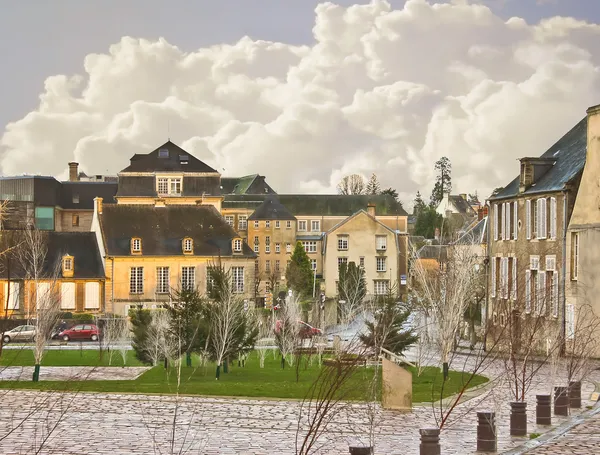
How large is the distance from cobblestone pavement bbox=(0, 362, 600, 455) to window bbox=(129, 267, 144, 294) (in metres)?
43.3

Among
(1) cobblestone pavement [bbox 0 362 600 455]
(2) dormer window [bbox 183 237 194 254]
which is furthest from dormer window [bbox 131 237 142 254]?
(1) cobblestone pavement [bbox 0 362 600 455]

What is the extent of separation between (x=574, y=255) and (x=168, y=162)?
69.0 m

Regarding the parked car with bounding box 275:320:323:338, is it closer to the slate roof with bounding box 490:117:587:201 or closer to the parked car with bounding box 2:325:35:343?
the slate roof with bounding box 490:117:587:201

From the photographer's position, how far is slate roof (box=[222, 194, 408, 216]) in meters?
117

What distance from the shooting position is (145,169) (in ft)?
341

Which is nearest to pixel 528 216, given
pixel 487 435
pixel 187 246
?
pixel 487 435

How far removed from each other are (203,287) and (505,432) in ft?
169

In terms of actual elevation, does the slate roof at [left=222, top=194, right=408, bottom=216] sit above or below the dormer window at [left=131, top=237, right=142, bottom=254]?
above

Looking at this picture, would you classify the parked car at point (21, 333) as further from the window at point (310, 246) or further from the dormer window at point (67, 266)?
the window at point (310, 246)

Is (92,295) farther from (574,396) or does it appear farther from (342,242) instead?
(574,396)

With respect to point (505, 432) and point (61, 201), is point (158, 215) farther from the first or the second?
point (505, 432)

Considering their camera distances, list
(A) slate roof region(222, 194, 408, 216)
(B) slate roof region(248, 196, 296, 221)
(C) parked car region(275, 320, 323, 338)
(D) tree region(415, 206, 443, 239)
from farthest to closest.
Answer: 1. (D) tree region(415, 206, 443, 239)
2. (A) slate roof region(222, 194, 408, 216)
3. (B) slate roof region(248, 196, 296, 221)
4. (C) parked car region(275, 320, 323, 338)

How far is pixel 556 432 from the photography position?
21.4 meters

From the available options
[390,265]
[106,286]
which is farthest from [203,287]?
[390,265]
